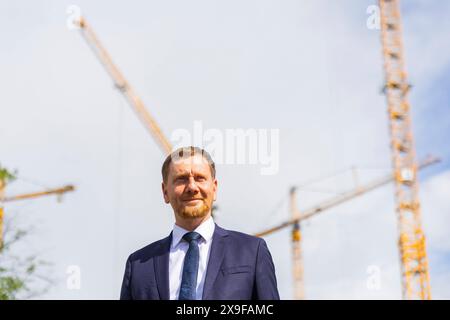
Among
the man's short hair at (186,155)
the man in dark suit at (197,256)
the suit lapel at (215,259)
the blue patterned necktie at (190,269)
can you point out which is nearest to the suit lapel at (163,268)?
the man in dark suit at (197,256)

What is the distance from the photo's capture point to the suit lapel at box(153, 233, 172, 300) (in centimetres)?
A: 380

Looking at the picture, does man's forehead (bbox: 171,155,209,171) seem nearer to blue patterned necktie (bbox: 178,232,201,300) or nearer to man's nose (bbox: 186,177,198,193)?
man's nose (bbox: 186,177,198,193)

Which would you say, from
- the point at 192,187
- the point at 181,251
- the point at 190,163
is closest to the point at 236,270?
the point at 181,251

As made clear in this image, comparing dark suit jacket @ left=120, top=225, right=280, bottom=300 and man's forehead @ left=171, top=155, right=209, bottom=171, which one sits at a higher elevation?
man's forehead @ left=171, top=155, right=209, bottom=171

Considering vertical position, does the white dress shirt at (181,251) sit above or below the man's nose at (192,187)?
below

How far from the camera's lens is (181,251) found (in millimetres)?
3930

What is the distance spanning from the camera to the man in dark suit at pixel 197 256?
3711 mm

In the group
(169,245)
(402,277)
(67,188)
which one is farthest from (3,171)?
(67,188)

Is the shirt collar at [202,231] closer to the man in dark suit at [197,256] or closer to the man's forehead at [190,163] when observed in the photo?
the man in dark suit at [197,256]

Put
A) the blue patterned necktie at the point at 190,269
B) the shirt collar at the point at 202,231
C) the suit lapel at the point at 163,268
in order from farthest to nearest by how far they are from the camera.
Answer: the shirt collar at the point at 202,231 < the suit lapel at the point at 163,268 < the blue patterned necktie at the point at 190,269

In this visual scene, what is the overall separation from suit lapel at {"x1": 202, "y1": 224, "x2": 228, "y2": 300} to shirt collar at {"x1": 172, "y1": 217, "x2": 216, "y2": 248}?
34mm

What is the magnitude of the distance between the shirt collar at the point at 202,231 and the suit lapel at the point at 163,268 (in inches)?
3.5

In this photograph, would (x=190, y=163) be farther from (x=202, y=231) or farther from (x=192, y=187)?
(x=202, y=231)

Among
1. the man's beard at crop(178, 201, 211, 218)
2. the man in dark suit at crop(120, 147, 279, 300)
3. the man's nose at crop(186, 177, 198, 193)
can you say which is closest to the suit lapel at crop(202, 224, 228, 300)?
the man in dark suit at crop(120, 147, 279, 300)
